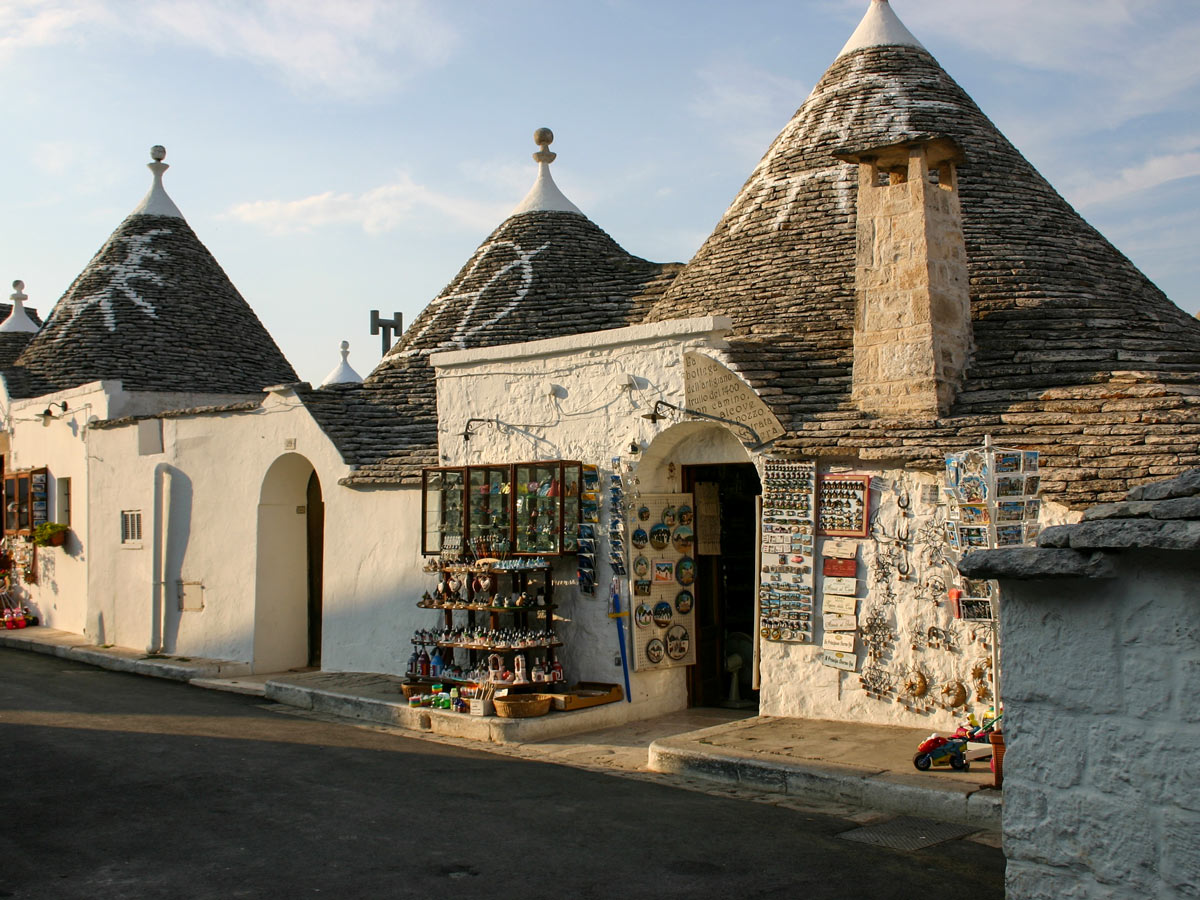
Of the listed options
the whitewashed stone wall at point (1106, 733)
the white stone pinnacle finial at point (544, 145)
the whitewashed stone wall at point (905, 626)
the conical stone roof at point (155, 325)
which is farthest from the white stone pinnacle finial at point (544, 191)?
the whitewashed stone wall at point (1106, 733)

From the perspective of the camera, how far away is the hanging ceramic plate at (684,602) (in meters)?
10.4

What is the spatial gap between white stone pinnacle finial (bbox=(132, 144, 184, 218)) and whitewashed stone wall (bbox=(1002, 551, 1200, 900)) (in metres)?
20.4

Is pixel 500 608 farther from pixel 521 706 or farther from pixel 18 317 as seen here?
pixel 18 317

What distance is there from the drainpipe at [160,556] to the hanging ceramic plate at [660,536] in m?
7.57

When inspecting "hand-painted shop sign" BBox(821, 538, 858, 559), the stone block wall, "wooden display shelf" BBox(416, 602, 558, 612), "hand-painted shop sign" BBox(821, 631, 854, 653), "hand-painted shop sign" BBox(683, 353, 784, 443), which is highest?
the stone block wall

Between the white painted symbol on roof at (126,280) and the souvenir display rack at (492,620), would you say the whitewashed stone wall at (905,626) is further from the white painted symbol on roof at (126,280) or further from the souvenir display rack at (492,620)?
the white painted symbol on roof at (126,280)

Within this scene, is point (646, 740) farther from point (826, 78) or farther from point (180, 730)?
point (826, 78)

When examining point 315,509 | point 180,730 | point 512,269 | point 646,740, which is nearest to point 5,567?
point 315,509

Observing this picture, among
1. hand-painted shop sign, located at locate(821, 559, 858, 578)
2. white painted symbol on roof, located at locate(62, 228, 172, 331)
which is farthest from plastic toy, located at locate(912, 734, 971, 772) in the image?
white painted symbol on roof, located at locate(62, 228, 172, 331)

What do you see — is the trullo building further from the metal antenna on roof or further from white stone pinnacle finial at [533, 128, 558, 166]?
the metal antenna on roof

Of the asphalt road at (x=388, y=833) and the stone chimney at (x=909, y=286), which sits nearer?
the asphalt road at (x=388, y=833)

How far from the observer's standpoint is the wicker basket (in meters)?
9.55

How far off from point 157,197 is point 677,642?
15.5m

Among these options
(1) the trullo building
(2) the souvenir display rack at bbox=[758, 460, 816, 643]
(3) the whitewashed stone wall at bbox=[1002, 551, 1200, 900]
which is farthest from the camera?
(2) the souvenir display rack at bbox=[758, 460, 816, 643]
